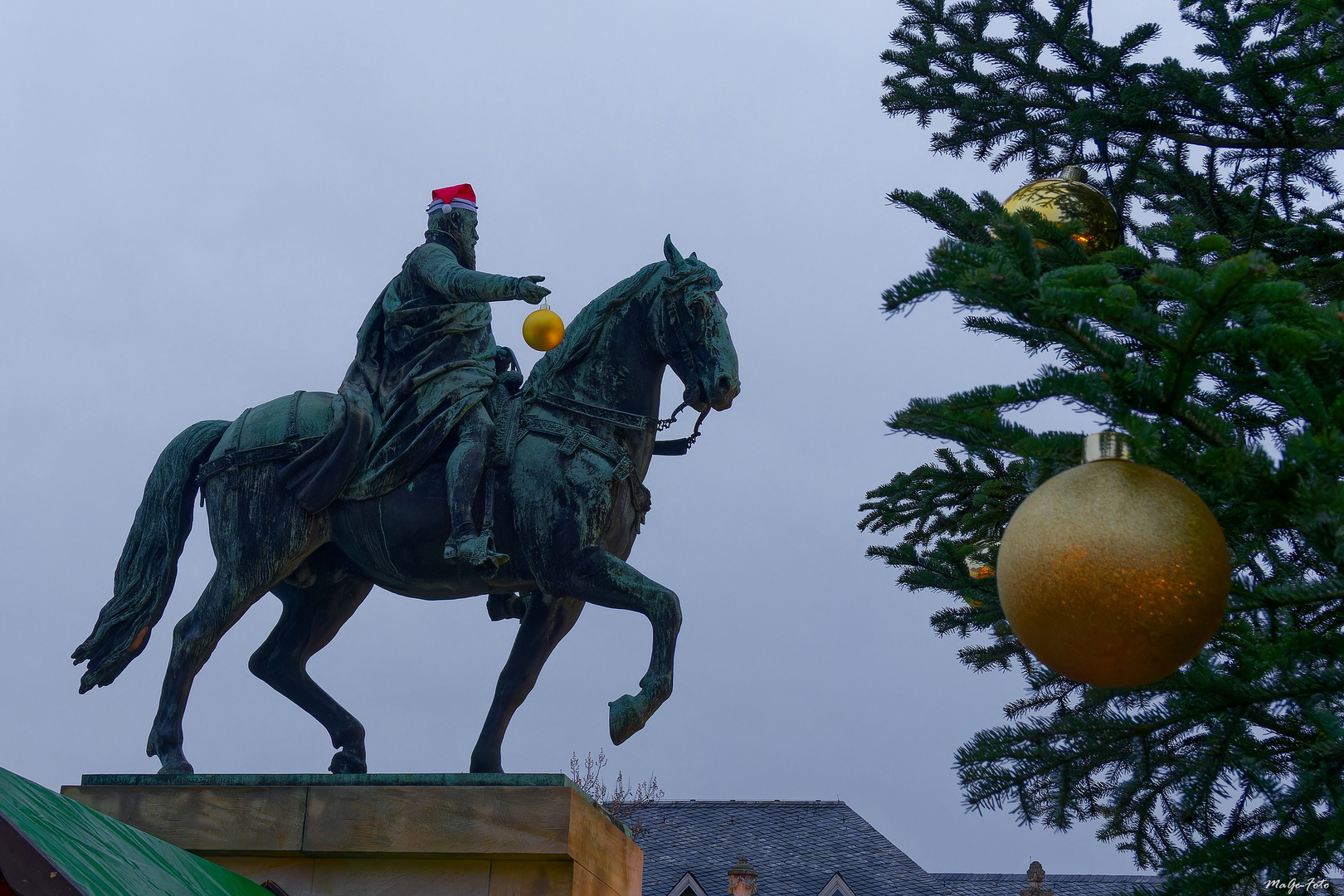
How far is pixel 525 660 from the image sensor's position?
6562 millimetres

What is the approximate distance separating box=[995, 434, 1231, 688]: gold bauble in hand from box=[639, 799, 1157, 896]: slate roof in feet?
84.7

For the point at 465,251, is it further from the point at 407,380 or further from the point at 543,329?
the point at 543,329

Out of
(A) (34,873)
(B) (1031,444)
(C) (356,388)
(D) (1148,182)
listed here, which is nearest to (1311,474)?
(B) (1031,444)

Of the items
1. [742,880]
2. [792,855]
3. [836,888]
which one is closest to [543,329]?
[742,880]

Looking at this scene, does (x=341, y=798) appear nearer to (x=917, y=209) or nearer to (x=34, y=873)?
(x=34, y=873)

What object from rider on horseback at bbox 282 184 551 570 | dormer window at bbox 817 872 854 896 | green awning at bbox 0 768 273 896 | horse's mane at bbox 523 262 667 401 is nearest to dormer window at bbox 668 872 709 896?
dormer window at bbox 817 872 854 896

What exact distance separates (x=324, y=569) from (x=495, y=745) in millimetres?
1207

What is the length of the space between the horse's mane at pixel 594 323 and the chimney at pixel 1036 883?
23218mm

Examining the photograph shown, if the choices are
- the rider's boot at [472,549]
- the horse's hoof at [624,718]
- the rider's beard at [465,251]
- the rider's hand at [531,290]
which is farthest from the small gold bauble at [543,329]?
the horse's hoof at [624,718]

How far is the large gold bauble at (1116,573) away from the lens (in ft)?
8.38

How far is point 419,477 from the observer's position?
6395 mm

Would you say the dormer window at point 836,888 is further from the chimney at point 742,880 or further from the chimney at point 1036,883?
the chimney at point 1036,883

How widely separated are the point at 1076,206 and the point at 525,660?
130 inches

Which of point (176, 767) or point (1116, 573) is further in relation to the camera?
point (176, 767)
